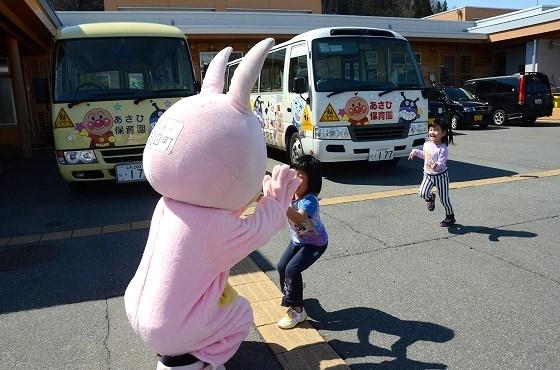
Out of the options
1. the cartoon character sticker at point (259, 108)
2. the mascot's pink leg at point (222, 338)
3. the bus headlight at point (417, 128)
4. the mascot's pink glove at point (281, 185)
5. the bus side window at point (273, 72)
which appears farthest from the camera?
the cartoon character sticker at point (259, 108)

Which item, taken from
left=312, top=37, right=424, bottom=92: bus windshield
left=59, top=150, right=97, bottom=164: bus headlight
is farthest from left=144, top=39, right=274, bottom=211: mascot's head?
left=312, top=37, right=424, bottom=92: bus windshield

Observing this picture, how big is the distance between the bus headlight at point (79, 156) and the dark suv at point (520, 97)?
47.8 ft

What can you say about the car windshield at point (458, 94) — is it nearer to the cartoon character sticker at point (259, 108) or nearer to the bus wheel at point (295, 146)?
the cartoon character sticker at point (259, 108)

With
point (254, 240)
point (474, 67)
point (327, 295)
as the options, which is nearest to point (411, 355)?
point (327, 295)

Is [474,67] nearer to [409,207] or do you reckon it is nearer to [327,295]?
[409,207]

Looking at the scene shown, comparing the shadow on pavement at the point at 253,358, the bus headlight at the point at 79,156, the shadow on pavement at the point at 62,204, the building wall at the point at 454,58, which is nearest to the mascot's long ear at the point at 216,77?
the shadow on pavement at the point at 253,358

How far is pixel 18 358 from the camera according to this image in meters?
2.88

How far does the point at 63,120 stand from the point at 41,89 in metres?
0.83

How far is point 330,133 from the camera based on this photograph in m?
7.43

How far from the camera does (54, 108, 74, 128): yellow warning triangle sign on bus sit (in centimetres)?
636

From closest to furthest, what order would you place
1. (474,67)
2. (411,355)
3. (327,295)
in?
(411,355), (327,295), (474,67)

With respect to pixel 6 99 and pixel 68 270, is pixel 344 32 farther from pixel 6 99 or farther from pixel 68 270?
pixel 6 99

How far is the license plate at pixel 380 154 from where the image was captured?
7.59 meters

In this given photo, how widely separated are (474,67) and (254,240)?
2480 cm
